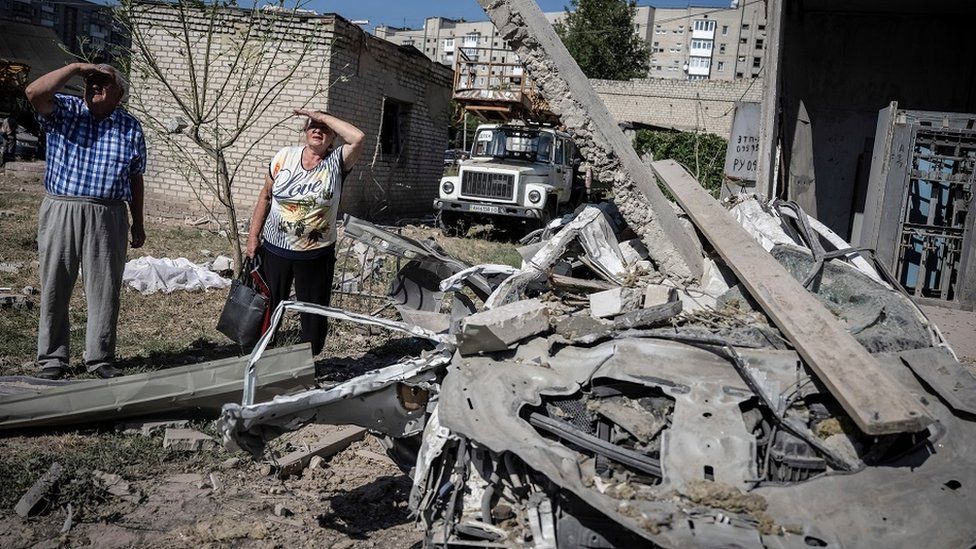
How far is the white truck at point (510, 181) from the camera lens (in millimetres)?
12008

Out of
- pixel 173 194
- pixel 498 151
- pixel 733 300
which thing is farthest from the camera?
pixel 498 151

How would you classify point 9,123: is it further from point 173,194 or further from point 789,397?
point 789,397

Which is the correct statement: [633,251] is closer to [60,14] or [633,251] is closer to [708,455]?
[708,455]

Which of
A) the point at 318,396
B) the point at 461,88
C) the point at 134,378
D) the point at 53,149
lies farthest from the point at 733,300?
the point at 461,88

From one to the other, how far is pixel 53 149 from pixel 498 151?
31.0ft

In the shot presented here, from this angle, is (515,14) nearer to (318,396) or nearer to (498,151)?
(318,396)

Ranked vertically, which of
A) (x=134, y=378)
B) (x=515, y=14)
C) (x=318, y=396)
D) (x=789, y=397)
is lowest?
(x=134, y=378)

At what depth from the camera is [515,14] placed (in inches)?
175

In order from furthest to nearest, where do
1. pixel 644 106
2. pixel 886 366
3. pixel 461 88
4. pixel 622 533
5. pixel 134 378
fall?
1. pixel 644 106
2. pixel 461 88
3. pixel 134 378
4. pixel 886 366
5. pixel 622 533

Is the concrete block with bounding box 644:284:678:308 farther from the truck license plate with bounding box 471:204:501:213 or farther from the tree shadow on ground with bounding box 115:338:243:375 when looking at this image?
the truck license plate with bounding box 471:204:501:213

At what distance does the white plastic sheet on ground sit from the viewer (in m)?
6.84

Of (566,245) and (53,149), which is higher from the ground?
(53,149)

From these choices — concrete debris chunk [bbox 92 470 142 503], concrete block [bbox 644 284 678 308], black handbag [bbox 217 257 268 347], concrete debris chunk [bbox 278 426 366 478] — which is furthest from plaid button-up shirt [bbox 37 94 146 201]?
concrete block [bbox 644 284 678 308]

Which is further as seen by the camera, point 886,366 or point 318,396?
point 886,366
